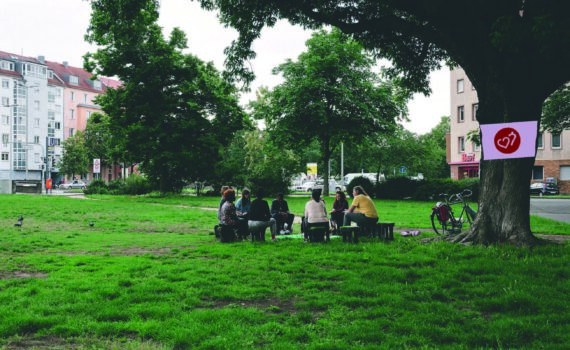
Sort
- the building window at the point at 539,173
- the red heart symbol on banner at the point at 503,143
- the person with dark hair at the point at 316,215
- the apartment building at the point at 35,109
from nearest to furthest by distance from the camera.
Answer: the red heart symbol on banner at the point at 503,143 < the person with dark hair at the point at 316,215 < the building window at the point at 539,173 < the apartment building at the point at 35,109

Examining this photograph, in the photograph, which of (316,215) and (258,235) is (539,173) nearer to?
(316,215)

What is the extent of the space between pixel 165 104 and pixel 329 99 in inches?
491

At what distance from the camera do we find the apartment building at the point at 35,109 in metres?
83.6

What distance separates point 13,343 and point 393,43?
12.3 meters

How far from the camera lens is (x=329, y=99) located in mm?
38219

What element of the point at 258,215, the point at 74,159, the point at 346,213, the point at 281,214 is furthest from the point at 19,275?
the point at 74,159

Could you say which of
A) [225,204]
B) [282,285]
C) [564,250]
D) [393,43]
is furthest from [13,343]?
[393,43]

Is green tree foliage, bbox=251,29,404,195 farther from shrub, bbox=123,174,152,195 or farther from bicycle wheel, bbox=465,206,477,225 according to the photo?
bicycle wheel, bbox=465,206,477,225

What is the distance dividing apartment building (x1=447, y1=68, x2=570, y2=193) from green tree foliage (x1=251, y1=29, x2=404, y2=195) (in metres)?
19.9

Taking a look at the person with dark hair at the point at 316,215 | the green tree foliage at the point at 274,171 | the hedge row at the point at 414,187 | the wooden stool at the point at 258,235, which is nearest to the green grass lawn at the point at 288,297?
the person with dark hair at the point at 316,215

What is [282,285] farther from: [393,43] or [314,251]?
[393,43]

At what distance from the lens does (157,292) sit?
709 centimetres

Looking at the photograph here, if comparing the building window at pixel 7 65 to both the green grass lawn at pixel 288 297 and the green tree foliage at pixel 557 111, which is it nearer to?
the green tree foliage at pixel 557 111

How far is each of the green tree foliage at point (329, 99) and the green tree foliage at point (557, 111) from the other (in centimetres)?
958
